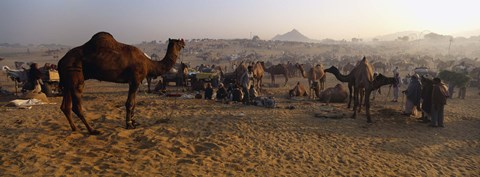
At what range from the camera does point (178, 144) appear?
7945mm

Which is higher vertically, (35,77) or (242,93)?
(35,77)

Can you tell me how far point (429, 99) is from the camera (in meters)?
11.8

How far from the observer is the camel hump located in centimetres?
808

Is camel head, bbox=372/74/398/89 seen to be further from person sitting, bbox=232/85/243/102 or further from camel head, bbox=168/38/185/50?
camel head, bbox=168/38/185/50

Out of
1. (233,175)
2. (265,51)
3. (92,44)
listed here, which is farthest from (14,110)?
(265,51)

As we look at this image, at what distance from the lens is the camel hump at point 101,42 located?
26.5 feet

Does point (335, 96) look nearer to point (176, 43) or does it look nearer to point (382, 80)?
point (382, 80)

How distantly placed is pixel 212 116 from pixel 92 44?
4709 mm

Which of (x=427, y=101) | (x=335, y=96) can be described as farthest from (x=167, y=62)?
(x=427, y=101)

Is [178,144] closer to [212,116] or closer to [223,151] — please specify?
[223,151]

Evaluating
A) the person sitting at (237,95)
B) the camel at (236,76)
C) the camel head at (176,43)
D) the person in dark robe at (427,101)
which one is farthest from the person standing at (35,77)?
the person in dark robe at (427,101)

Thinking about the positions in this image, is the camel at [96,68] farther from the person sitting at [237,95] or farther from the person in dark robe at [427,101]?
the person in dark robe at [427,101]

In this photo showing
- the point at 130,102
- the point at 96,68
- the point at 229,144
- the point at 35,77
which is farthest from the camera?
the point at 35,77

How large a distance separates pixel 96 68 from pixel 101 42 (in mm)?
693
